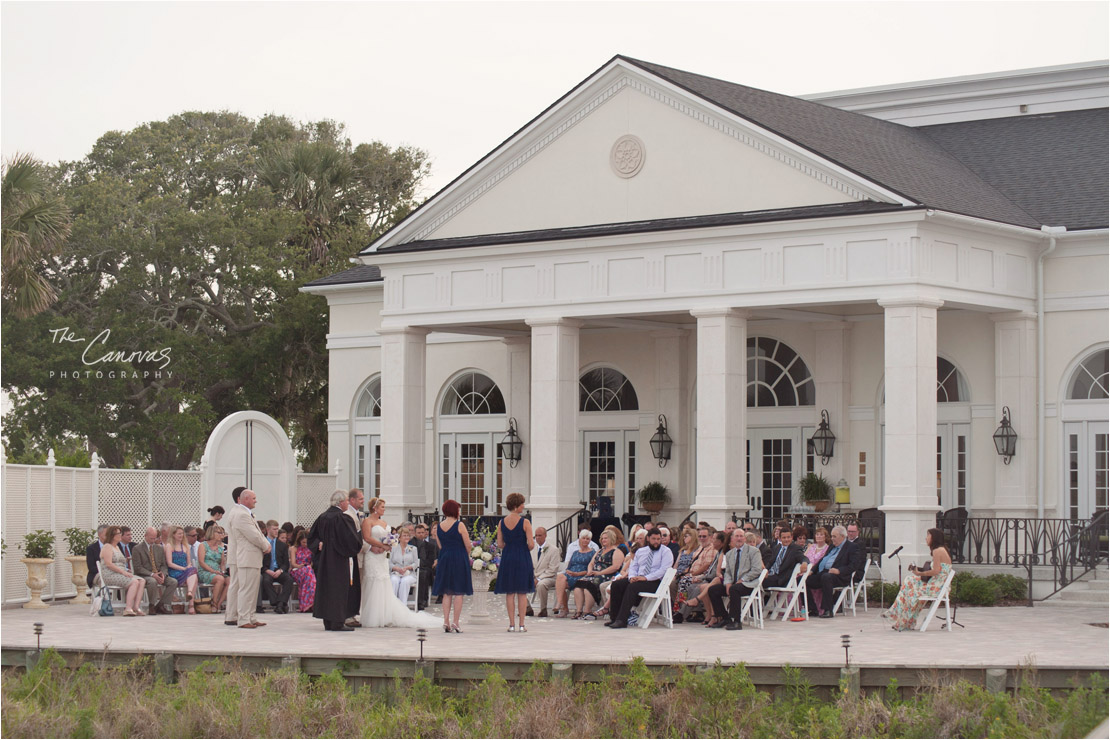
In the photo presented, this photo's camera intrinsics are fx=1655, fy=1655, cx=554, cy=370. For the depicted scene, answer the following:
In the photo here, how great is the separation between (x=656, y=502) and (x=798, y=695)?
14.5 m

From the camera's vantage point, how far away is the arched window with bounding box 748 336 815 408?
2808 centimetres

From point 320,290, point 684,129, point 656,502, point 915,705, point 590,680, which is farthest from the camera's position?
point 320,290

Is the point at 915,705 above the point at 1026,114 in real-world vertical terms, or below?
below

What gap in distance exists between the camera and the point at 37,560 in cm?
2289

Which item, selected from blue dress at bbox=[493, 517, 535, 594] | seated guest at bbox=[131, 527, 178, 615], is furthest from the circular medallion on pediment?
seated guest at bbox=[131, 527, 178, 615]

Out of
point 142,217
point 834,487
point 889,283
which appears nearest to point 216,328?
point 142,217

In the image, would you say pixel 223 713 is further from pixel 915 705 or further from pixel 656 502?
pixel 656 502

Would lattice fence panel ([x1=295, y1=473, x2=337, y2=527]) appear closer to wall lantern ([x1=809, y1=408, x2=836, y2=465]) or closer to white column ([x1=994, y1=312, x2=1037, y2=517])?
wall lantern ([x1=809, y1=408, x2=836, y2=465])

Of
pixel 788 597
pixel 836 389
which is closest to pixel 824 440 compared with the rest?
pixel 836 389

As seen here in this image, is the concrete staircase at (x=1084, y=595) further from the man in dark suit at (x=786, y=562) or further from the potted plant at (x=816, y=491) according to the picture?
the potted plant at (x=816, y=491)

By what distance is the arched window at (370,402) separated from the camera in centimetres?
3291

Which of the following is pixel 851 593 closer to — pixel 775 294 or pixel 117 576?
pixel 775 294

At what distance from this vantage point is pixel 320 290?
32969mm

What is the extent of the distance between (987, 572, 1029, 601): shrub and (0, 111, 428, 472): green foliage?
20637 mm
